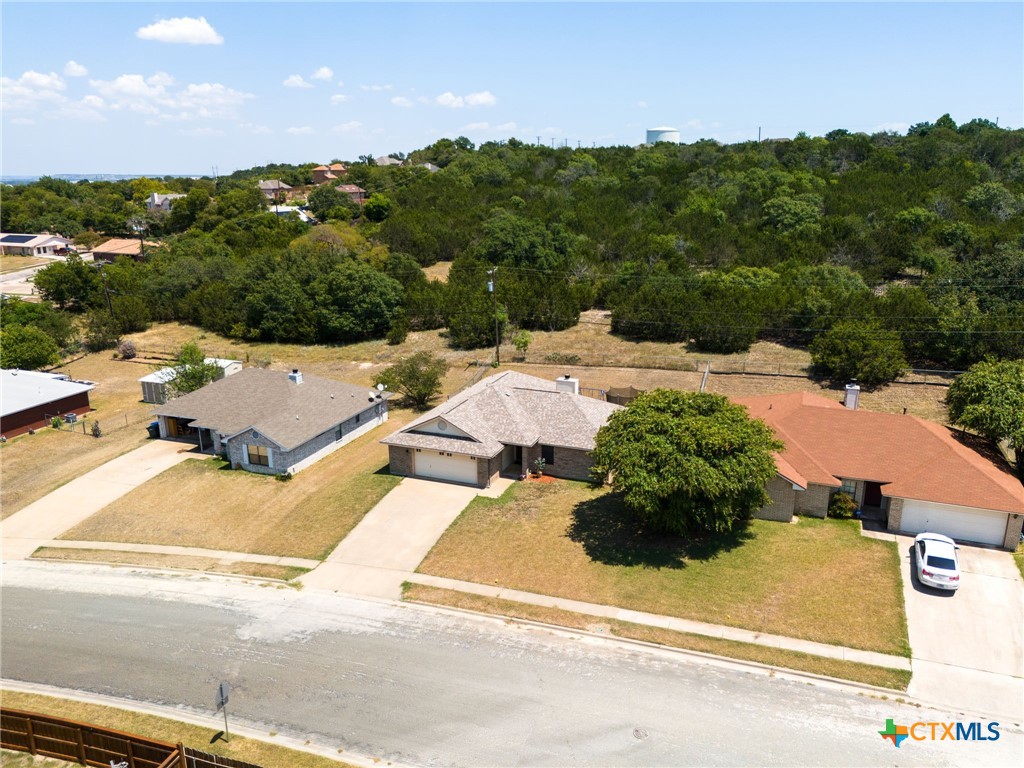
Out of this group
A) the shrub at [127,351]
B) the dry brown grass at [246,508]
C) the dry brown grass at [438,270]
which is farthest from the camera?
the dry brown grass at [438,270]

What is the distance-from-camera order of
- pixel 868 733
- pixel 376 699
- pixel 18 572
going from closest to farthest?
pixel 868 733
pixel 376 699
pixel 18 572

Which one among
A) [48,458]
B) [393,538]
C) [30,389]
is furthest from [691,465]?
[30,389]

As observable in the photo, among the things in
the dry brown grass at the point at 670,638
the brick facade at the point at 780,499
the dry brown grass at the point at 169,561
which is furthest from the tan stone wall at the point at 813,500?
the dry brown grass at the point at 169,561

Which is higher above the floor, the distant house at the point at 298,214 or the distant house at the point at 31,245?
the distant house at the point at 298,214

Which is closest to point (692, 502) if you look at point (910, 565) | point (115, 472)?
point (910, 565)

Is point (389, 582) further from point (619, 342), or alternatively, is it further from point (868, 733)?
point (619, 342)

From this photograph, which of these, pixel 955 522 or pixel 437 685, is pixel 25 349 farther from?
pixel 955 522

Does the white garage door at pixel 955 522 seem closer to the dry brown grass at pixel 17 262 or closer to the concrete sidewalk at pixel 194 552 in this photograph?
the concrete sidewalk at pixel 194 552
